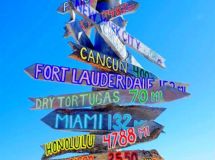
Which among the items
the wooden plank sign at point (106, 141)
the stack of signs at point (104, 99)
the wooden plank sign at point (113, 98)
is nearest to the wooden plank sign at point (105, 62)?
the stack of signs at point (104, 99)

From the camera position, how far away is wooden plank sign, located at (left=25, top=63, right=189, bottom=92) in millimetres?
15648

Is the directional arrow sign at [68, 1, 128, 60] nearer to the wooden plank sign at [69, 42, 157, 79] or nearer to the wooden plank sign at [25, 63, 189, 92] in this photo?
the wooden plank sign at [69, 42, 157, 79]

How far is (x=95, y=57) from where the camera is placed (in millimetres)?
16906

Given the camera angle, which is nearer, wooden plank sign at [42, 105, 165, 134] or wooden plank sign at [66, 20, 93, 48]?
wooden plank sign at [42, 105, 165, 134]

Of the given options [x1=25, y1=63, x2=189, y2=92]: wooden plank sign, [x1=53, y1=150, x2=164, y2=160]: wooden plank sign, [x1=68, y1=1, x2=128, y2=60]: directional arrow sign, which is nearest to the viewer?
[x1=53, y1=150, x2=164, y2=160]: wooden plank sign

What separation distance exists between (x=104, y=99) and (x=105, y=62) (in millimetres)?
1763

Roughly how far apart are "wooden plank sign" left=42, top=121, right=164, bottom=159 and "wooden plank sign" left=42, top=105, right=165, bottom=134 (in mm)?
546

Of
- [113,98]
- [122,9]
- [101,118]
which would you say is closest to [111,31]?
[122,9]

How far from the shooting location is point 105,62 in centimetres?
1728

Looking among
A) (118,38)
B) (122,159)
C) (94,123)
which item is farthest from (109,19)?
(122,159)

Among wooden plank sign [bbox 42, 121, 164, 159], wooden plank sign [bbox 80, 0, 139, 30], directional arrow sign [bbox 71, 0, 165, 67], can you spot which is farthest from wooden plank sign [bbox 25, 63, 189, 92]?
wooden plank sign [bbox 80, 0, 139, 30]

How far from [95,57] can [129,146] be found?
3767mm

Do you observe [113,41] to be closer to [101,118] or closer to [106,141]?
[101,118]

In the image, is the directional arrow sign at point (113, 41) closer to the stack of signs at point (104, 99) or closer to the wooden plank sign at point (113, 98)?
the stack of signs at point (104, 99)
